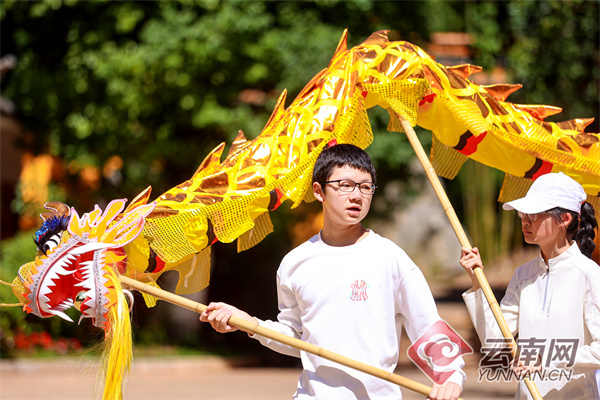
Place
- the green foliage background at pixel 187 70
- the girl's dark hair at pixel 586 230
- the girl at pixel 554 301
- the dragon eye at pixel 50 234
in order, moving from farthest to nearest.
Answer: the green foliage background at pixel 187 70
the girl's dark hair at pixel 586 230
the girl at pixel 554 301
the dragon eye at pixel 50 234

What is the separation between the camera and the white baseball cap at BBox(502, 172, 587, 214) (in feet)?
10.2

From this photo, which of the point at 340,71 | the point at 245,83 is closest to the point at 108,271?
the point at 340,71

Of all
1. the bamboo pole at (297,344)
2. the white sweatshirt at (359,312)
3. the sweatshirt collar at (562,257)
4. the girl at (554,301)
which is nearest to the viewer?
the bamboo pole at (297,344)

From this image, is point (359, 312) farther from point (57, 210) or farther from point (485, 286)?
point (57, 210)

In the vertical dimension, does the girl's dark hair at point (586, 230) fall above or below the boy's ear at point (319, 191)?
below

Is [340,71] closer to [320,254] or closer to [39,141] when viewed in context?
[320,254]

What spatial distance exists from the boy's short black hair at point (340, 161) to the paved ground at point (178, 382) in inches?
218

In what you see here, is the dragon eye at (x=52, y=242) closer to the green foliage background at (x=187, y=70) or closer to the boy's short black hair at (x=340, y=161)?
the boy's short black hair at (x=340, y=161)

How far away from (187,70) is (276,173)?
20.1 feet

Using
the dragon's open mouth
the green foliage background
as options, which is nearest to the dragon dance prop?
the dragon's open mouth

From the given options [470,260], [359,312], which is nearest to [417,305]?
[359,312]

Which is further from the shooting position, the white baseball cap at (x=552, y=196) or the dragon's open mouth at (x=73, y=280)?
the white baseball cap at (x=552, y=196)

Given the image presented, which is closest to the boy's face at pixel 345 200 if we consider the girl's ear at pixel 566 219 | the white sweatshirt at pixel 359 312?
the white sweatshirt at pixel 359 312

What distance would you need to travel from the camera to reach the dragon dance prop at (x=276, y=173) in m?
2.88
